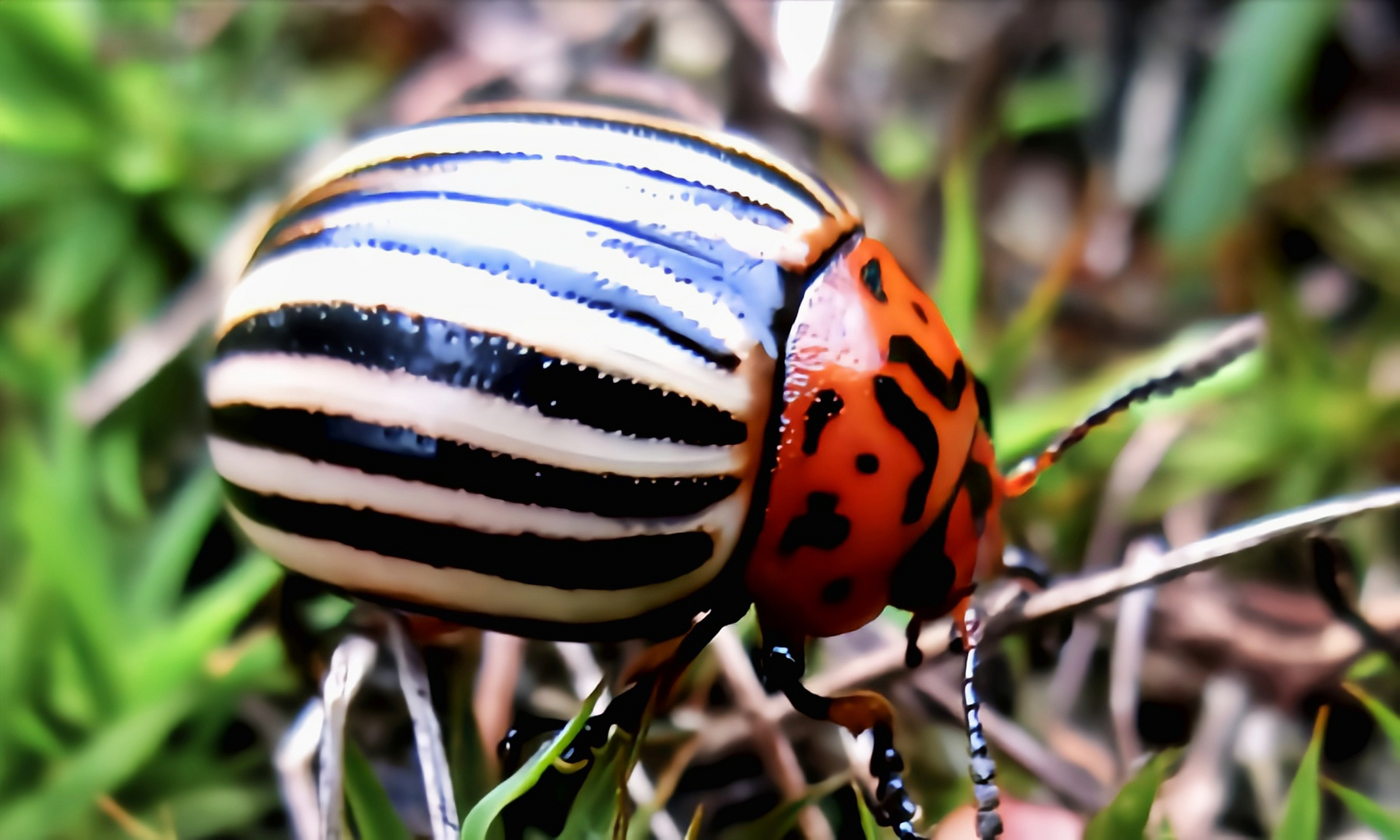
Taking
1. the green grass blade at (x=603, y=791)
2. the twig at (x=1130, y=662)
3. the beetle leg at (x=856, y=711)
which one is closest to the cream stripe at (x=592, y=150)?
the beetle leg at (x=856, y=711)

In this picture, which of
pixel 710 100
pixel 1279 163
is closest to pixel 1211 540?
pixel 1279 163

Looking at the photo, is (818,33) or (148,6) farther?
(818,33)

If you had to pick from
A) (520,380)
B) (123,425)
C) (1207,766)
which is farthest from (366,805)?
(1207,766)

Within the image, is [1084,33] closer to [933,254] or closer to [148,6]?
[933,254]

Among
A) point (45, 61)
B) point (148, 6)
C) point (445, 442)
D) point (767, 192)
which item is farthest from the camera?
point (148, 6)

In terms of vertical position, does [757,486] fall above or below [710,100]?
below

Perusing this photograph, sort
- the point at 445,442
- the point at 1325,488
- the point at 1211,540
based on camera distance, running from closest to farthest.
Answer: the point at 445,442 → the point at 1211,540 → the point at 1325,488

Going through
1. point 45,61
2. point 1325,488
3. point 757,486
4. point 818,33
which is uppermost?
point 45,61

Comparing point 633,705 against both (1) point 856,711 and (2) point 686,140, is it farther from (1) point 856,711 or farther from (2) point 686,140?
(2) point 686,140
